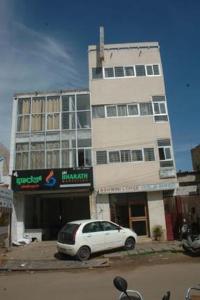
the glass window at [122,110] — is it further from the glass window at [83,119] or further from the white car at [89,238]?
the white car at [89,238]

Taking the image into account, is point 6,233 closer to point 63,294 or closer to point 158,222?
point 158,222

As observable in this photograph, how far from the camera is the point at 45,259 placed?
1504cm

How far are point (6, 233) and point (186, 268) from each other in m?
12.0

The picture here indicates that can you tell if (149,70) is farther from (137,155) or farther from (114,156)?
(114,156)

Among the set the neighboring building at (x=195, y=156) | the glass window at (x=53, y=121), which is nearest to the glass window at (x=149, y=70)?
the glass window at (x=53, y=121)

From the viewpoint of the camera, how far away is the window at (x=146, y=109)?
2212 cm

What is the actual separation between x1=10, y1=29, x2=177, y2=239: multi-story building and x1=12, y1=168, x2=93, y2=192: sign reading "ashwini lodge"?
0.20ft

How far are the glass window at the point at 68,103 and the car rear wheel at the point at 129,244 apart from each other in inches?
394

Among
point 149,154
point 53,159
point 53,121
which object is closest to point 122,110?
point 149,154

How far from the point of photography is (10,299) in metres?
8.46

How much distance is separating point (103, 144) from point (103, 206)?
3.97 meters

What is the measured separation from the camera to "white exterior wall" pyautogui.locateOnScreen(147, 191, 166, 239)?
66.2 feet

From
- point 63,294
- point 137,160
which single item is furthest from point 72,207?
point 63,294

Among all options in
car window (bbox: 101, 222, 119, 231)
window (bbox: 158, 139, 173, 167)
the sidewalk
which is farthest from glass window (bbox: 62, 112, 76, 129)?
car window (bbox: 101, 222, 119, 231)
